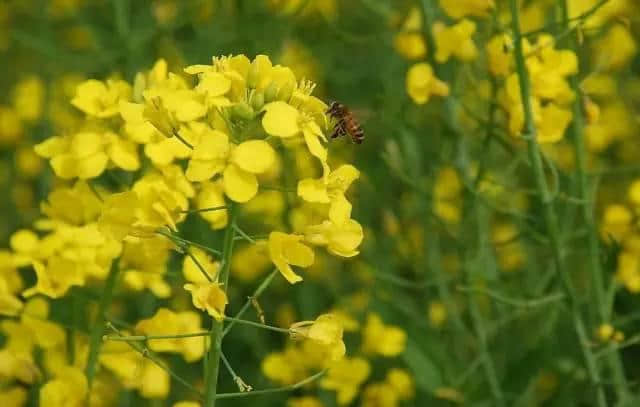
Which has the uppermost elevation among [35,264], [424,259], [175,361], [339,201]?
[339,201]

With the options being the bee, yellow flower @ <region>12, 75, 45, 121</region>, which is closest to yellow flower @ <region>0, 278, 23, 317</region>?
the bee

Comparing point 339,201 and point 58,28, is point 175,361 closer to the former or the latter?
point 339,201

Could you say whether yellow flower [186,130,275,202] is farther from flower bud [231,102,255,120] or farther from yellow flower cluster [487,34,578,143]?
yellow flower cluster [487,34,578,143]

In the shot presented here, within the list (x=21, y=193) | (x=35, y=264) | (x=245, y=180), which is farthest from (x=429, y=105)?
(x=245, y=180)

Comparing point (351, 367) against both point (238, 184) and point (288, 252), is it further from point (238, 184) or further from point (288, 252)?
point (238, 184)

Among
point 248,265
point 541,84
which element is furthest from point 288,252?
point 248,265

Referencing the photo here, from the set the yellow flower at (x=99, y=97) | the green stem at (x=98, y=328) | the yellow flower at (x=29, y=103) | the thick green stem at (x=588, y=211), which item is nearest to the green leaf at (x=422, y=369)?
the thick green stem at (x=588, y=211)
